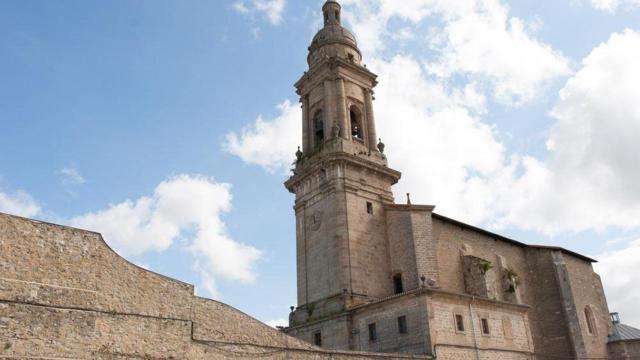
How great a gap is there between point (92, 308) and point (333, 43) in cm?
2387

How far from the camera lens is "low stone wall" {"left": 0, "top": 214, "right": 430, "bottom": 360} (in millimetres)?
13367

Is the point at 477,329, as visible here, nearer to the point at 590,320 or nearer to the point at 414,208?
the point at 414,208

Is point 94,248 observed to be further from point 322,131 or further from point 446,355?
point 322,131

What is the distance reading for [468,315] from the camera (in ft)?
75.5

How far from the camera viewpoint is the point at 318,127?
3325cm

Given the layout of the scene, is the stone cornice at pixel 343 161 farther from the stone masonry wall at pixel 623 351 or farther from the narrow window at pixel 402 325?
the stone masonry wall at pixel 623 351

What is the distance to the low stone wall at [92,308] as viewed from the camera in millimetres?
13367

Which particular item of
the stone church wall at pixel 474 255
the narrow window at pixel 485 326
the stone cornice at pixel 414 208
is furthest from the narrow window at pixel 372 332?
the stone cornice at pixel 414 208

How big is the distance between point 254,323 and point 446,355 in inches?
315

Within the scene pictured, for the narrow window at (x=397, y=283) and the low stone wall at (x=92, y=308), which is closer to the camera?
the low stone wall at (x=92, y=308)

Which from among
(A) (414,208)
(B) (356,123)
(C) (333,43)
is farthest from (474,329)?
(C) (333,43)

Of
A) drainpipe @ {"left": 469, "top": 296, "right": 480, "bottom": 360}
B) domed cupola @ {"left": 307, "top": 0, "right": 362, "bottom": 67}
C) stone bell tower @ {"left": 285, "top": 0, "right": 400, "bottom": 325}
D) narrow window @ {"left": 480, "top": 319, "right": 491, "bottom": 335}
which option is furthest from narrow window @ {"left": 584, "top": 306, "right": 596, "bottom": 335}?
domed cupola @ {"left": 307, "top": 0, "right": 362, "bottom": 67}

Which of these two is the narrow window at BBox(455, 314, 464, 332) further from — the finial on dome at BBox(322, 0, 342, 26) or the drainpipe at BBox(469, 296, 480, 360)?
the finial on dome at BBox(322, 0, 342, 26)

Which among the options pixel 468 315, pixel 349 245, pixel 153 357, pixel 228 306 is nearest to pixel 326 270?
pixel 349 245
